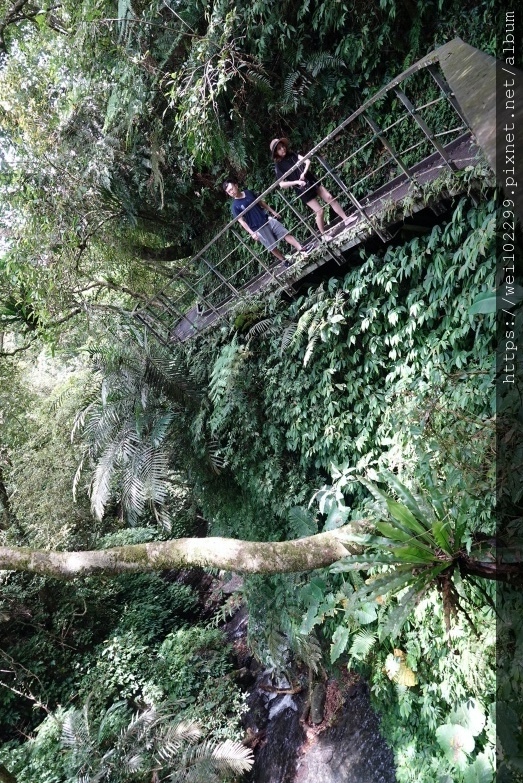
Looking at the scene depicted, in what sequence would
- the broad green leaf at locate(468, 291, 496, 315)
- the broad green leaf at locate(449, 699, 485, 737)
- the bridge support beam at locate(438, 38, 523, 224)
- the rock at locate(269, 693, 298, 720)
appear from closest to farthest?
the bridge support beam at locate(438, 38, 523, 224) → the broad green leaf at locate(468, 291, 496, 315) → the broad green leaf at locate(449, 699, 485, 737) → the rock at locate(269, 693, 298, 720)

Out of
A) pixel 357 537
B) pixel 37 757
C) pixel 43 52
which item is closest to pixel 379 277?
pixel 357 537

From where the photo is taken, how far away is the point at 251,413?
5.21 meters

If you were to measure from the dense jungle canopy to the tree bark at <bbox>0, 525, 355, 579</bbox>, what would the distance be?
0.02m

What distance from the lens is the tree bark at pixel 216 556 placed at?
284cm

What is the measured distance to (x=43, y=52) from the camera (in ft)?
22.6

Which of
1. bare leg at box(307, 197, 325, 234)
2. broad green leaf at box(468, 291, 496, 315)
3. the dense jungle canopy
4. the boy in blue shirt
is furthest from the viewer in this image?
the boy in blue shirt

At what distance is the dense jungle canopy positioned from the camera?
3.04 metres

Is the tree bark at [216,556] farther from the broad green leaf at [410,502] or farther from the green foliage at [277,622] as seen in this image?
the green foliage at [277,622]

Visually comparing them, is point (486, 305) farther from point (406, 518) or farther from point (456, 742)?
point (456, 742)

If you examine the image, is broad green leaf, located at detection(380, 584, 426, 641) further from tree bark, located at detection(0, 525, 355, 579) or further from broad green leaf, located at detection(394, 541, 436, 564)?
tree bark, located at detection(0, 525, 355, 579)

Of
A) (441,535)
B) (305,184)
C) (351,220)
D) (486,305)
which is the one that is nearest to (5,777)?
(441,535)

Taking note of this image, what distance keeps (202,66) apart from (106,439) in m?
4.55

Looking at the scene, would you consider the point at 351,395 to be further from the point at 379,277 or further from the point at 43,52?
the point at 43,52

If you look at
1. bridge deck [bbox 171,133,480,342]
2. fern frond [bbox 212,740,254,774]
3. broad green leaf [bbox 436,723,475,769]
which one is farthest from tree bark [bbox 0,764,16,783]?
bridge deck [bbox 171,133,480,342]
